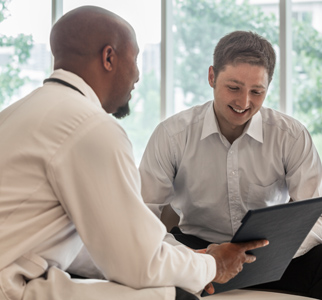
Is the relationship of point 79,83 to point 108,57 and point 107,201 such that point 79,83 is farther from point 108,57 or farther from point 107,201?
point 107,201

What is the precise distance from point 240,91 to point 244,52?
179 millimetres

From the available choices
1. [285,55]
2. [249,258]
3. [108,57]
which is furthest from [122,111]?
[285,55]

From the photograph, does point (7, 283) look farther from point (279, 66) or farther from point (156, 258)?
point (279, 66)

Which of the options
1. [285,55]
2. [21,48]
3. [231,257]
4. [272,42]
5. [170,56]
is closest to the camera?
[231,257]

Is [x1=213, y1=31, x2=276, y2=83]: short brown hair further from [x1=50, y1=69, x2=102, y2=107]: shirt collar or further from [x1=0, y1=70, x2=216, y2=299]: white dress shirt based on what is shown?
[x1=0, y1=70, x2=216, y2=299]: white dress shirt

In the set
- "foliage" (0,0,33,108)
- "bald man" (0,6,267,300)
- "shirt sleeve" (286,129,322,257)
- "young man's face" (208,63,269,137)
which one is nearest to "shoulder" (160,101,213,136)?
"young man's face" (208,63,269,137)

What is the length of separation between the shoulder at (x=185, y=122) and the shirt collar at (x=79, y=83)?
1.02 metres

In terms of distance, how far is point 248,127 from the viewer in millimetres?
2297

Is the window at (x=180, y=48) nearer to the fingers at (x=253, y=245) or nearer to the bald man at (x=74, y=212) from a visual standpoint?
the fingers at (x=253, y=245)

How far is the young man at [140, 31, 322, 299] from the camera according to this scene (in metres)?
2.21

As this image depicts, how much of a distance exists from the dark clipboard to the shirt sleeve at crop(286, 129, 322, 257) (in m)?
0.49

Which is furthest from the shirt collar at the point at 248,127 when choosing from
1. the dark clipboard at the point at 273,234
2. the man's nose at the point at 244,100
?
the dark clipboard at the point at 273,234

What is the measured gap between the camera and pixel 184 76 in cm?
440

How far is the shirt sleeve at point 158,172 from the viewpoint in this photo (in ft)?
7.47
